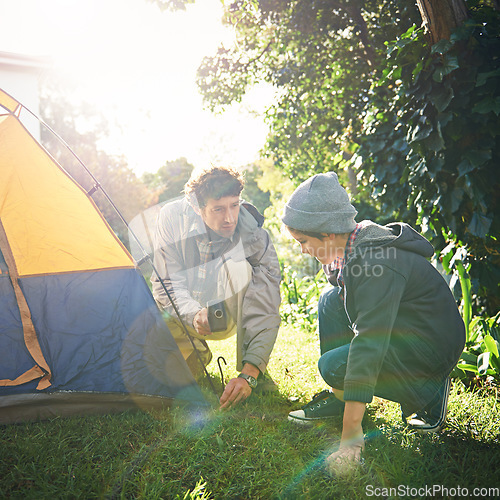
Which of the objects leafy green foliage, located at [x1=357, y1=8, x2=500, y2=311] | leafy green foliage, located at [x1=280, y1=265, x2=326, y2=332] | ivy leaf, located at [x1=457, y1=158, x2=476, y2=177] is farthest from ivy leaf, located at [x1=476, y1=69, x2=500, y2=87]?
leafy green foliage, located at [x1=280, y1=265, x2=326, y2=332]

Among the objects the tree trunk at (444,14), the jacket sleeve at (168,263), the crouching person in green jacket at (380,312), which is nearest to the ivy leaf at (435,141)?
the tree trunk at (444,14)

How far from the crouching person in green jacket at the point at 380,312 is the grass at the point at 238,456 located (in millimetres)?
128

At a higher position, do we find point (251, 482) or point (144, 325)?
point (144, 325)

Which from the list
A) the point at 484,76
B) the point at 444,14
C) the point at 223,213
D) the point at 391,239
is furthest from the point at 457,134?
the point at 223,213

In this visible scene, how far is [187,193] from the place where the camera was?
2512 millimetres

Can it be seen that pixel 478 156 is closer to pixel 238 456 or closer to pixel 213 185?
pixel 213 185

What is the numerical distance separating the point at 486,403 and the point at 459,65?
174cm

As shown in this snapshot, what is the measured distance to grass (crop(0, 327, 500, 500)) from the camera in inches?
60.3

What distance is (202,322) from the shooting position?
2.26 m

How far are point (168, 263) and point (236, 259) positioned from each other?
40 centimetres

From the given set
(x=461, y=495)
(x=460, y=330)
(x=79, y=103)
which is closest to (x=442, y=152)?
(x=460, y=330)

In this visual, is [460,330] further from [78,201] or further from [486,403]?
[78,201]

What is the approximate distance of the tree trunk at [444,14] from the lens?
2.40m

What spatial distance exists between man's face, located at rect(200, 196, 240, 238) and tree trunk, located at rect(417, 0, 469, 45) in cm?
145
